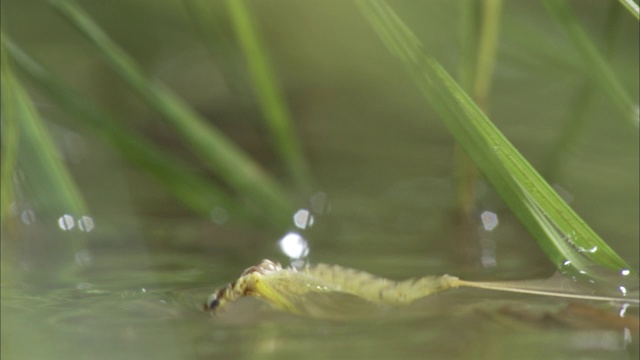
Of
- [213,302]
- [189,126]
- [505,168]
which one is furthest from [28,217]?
[505,168]

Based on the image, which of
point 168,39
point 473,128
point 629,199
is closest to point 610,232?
point 629,199

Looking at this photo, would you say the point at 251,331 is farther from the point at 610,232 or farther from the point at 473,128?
the point at 610,232

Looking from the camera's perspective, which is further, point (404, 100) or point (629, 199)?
point (404, 100)

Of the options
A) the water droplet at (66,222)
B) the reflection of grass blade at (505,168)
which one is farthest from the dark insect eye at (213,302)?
the water droplet at (66,222)

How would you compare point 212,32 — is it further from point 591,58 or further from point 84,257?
point 591,58

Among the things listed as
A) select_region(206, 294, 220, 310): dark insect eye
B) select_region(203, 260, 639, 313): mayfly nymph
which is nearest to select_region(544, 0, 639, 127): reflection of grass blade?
select_region(203, 260, 639, 313): mayfly nymph
